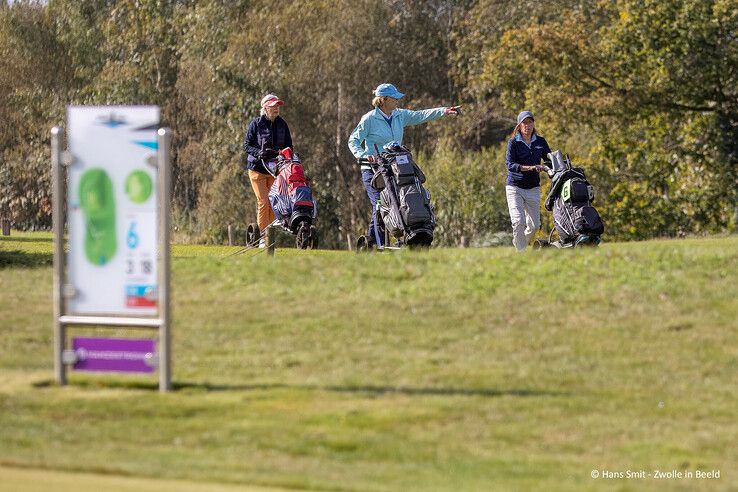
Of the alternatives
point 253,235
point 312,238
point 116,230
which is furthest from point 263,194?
point 116,230

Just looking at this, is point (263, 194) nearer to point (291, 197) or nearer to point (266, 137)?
point (291, 197)

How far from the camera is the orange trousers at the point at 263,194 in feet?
66.2

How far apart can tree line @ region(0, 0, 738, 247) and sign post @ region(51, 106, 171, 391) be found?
25.9 meters

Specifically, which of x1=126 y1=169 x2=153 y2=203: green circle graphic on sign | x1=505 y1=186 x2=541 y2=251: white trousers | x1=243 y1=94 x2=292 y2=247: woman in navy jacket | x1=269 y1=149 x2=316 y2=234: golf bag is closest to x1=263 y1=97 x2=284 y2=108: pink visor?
x1=243 y1=94 x2=292 y2=247: woman in navy jacket

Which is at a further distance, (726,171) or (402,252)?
(726,171)

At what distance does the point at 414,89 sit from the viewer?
169 ft

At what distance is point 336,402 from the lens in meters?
10.6

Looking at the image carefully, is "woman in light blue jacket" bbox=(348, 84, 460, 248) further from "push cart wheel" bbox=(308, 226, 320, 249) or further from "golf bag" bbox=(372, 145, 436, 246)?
"push cart wheel" bbox=(308, 226, 320, 249)

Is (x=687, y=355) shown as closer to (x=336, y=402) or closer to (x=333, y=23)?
(x=336, y=402)

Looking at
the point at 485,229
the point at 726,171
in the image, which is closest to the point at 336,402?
the point at 726,171

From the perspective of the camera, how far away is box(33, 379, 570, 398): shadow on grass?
10922mm

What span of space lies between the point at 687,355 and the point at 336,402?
130 inches

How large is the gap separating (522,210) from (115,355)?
342 inches

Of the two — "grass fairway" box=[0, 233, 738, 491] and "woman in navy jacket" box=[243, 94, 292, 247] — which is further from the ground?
"woman in navy jacket" box=[243, 94, 292, 247]
